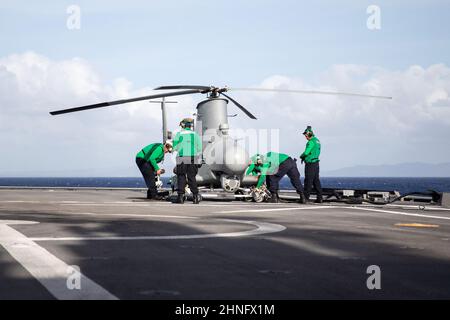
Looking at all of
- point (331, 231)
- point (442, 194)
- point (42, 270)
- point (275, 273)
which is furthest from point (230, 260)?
point (442, 194)

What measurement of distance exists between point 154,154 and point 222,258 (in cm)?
1565

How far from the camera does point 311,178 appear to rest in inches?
848

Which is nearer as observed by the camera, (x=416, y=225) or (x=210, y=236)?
(x=210, y=236)

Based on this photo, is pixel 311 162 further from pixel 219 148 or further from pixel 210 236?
pixel 210 236

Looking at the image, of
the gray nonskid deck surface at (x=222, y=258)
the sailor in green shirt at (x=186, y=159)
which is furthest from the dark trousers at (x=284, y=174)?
the gray nonskid deck surface at (x=222, y=258)

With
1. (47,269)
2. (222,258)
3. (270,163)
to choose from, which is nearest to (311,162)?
(270,163)

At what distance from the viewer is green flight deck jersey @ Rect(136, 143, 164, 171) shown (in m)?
22.6

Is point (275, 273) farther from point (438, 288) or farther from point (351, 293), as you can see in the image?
point (438, 288)

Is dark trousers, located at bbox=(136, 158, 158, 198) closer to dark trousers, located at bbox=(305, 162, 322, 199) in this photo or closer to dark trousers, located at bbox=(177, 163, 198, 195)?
dark trousers, located at bbox=(177, 163, 198, 195)

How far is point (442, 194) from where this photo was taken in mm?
19375

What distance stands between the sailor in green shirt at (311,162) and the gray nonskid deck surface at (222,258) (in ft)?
30.1

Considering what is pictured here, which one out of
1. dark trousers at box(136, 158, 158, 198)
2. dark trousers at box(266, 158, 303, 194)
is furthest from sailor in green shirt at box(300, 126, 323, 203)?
dark trousers at box(136, 158, 158, 198)

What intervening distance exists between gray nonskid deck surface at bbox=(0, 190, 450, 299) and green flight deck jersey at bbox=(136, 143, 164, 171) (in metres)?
10.3

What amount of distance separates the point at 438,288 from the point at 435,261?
170 cm
